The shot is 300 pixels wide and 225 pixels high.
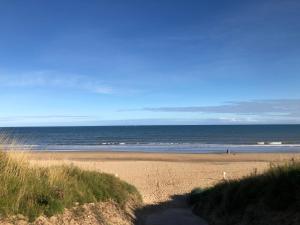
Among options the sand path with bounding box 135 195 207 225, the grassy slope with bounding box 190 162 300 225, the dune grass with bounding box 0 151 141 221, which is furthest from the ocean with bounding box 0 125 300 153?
the grassy slope with bounding box 190 162 300 225

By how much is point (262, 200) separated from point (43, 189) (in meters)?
4.39

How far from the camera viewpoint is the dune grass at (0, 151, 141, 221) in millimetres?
8227

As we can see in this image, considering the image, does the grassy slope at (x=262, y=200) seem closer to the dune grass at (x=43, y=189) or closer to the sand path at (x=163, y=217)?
the sand path at (x=163, y=217)

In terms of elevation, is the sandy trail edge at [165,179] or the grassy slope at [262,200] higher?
the grassy slope at [262,200]

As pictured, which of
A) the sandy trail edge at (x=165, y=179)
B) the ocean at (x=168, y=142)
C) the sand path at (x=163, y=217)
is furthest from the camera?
the ocean at (x=168, y=142)

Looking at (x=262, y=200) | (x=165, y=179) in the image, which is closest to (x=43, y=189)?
(x=262, y=200)

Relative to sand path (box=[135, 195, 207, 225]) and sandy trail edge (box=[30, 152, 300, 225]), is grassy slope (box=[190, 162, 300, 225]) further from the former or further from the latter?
sandy trail edge (box=[30, 152, 300, 225])

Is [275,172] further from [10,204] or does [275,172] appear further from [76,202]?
[10,204]

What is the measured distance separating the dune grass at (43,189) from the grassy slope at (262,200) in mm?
2660

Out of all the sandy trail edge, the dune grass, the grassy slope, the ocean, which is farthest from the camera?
the ocean

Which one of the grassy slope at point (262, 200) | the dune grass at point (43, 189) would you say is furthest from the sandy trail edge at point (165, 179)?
the dune grass at point (43, 189)

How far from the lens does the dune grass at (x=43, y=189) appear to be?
324 inches

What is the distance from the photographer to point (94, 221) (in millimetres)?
9383

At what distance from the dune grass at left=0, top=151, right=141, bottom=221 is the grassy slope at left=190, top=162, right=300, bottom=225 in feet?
8.73
